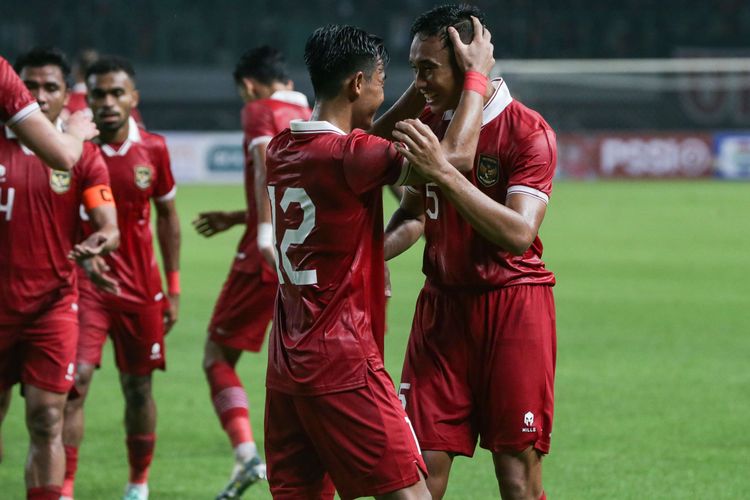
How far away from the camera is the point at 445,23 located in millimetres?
4125

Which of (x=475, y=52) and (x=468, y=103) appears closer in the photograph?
(x=468, y=103)

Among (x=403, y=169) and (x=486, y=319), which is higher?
(x=403, y=169)

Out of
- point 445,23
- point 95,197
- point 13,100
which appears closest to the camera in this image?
point 445,23

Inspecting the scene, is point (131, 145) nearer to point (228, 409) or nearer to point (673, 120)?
point (228, 409)

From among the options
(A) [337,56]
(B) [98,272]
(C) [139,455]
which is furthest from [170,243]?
(A) [337,56]

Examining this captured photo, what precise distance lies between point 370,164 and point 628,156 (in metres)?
29.4

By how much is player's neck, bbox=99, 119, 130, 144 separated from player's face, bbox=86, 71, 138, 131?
1.4 inches

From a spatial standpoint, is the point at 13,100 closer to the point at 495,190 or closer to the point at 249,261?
the point at 495,190

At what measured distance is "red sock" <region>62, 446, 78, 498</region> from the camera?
19.9 feet

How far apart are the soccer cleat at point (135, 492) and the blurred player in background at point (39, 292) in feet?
3.04

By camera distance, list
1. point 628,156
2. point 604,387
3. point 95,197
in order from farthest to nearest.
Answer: point 628,156
point 604,387
point 95,197

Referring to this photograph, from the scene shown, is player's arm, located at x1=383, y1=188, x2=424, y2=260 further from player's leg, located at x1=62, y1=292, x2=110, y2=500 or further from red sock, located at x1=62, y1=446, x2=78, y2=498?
red sock, located at x1=62, y1=446, x2=78, y2=498

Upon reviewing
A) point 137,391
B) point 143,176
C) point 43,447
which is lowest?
point 137,391

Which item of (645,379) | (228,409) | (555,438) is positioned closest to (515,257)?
(228,409)
